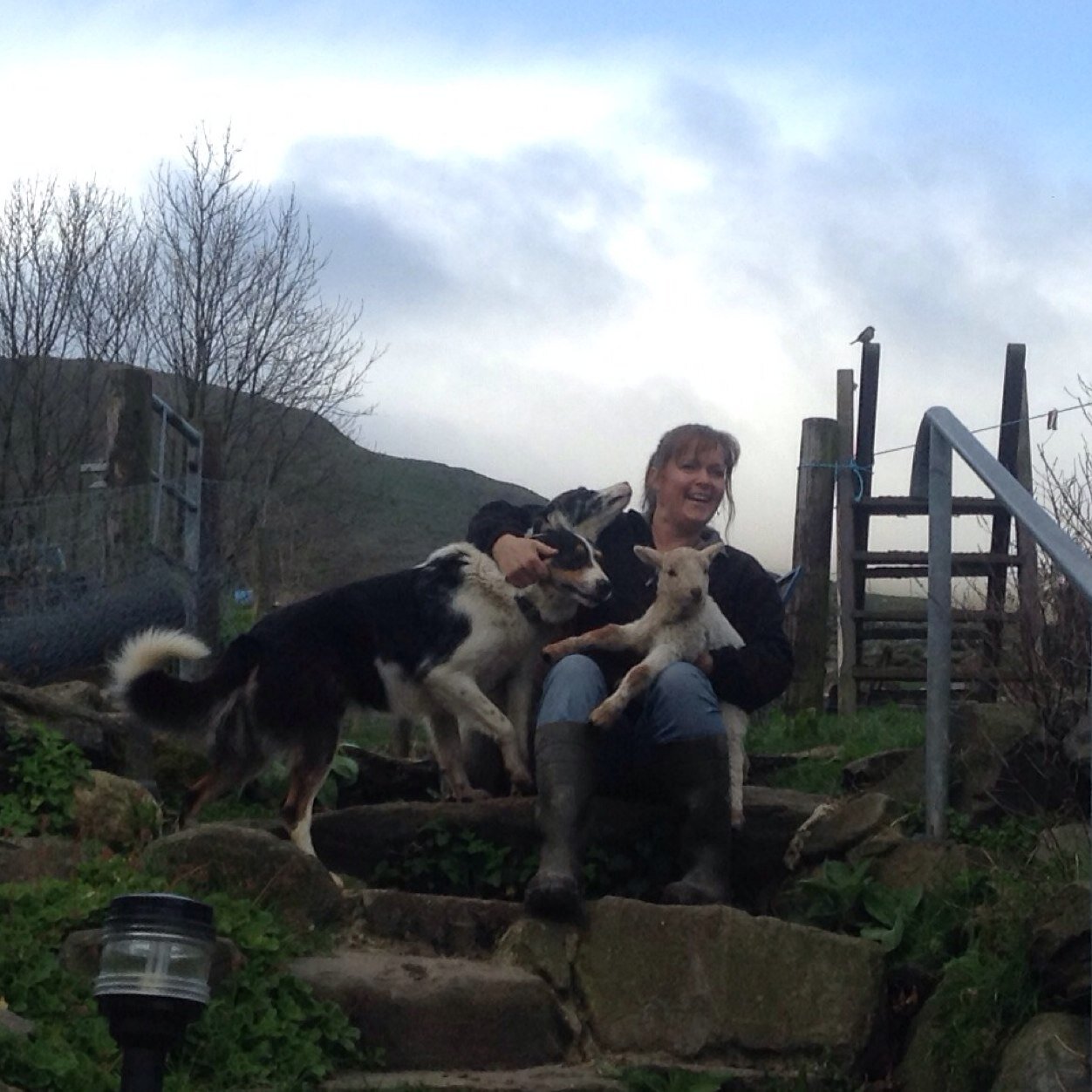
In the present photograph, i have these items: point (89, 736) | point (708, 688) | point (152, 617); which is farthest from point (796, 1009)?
point (152, 617)

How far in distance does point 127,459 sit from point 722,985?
506 cm

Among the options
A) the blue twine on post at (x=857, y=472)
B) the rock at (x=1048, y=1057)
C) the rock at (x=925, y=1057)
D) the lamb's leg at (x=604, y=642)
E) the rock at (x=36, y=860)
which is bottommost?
the rock at (x=925, y=1057)

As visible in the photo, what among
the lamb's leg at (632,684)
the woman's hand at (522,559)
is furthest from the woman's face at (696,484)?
the lamb's leg at (632,684)

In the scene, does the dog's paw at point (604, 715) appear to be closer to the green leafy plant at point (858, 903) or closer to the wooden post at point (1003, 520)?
the green leafy plant at point (858, 903)

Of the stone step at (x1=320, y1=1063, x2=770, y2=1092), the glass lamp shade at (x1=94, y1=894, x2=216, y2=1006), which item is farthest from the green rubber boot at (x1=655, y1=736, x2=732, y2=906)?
the glass lamp shade at (x1=94, y1=894, x2=216, y2=1006)

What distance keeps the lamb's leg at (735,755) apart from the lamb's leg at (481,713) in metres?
0.77

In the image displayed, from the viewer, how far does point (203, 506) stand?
7.91m

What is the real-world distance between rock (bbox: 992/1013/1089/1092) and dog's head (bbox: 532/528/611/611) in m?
2.20

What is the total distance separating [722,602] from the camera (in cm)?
502

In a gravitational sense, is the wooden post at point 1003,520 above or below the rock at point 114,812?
above

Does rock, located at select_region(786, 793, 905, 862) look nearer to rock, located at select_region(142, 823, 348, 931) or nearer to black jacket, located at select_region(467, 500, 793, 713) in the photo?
black jacket, located at select_region(467, 500, 793, 713)

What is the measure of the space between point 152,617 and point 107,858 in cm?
295

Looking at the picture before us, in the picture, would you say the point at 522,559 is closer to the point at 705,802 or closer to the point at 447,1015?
the point at 705,802

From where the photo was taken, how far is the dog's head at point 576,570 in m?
5.13
